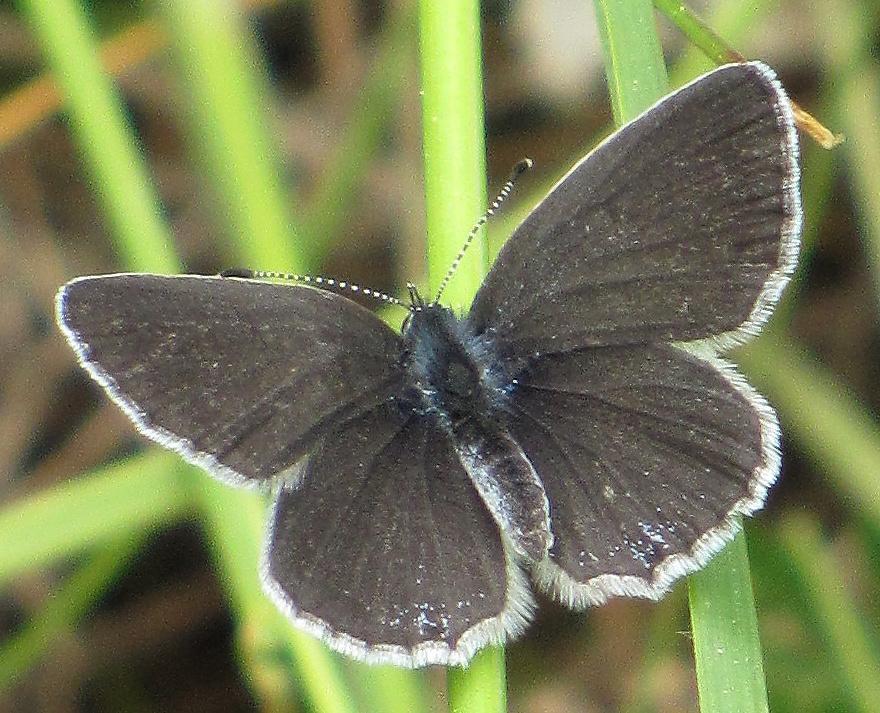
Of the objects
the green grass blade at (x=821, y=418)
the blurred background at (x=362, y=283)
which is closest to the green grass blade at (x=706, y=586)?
the blurred background at (x=362, y=283)

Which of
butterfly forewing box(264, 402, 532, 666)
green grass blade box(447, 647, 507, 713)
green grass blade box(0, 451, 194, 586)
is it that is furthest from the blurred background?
green grass blade box(447, 647, 507, 713)

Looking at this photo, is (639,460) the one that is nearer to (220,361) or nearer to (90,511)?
(220,361)

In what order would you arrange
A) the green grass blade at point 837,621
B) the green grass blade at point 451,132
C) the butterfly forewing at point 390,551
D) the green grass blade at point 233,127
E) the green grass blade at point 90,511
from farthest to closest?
1. the green grass blade at point 837,621
2. the green grass blade at point 90,511
3. the green grass blade at point 233,127
4. the butterfly forewing at point 390,551
5. the green grass blade at point 451,132

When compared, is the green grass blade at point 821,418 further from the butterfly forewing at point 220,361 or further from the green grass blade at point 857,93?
the butterfly forewing at point 220,361

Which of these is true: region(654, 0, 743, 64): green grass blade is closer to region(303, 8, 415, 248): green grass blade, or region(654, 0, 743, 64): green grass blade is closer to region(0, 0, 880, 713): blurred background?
region(0, 0, 880, 713): blurred background

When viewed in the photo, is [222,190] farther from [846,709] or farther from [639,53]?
[846,709]

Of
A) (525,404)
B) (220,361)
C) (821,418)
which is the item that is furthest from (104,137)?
(821,418)

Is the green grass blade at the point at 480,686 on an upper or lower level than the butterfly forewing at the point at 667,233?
lower
